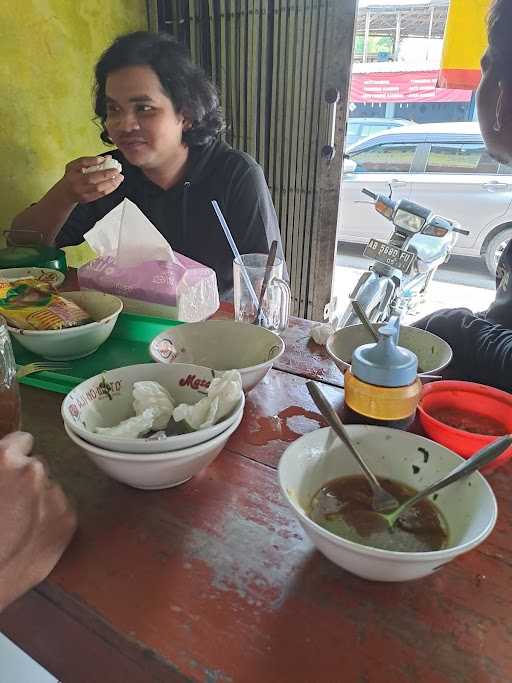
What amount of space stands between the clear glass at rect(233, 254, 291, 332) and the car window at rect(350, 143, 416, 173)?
4478mm

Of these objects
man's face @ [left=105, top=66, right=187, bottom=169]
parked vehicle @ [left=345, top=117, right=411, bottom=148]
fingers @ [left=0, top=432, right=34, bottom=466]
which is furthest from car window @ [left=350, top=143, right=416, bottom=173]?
fingers @ [left=0, top=432, right=34, bottom=466]

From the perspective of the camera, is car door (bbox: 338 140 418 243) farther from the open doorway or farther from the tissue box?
the tissue box

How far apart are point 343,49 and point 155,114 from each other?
115 centimetres

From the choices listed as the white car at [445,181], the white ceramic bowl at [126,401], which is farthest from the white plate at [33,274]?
the white car at [445,181]

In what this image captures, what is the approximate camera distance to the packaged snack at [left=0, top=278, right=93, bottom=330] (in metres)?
0.95

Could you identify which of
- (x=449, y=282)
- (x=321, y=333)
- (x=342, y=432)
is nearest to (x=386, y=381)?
(x=342, y=432)

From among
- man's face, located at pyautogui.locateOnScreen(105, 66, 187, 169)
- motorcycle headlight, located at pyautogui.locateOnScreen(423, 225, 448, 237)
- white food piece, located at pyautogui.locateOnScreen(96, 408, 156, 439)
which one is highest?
man's face, located at pyautogui.locateOnScreen(105, 66, 187, 169)

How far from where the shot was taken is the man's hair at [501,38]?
918mm

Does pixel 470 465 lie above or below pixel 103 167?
below

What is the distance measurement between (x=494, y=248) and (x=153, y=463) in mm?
4885

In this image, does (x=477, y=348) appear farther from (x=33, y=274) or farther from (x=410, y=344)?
(x=33, y=274)

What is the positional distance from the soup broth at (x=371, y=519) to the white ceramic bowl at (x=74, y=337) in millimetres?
574

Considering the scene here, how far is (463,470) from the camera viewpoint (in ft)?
1.81

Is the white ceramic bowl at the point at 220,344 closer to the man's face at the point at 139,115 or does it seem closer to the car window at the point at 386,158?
the man's face at the point at 139,115
